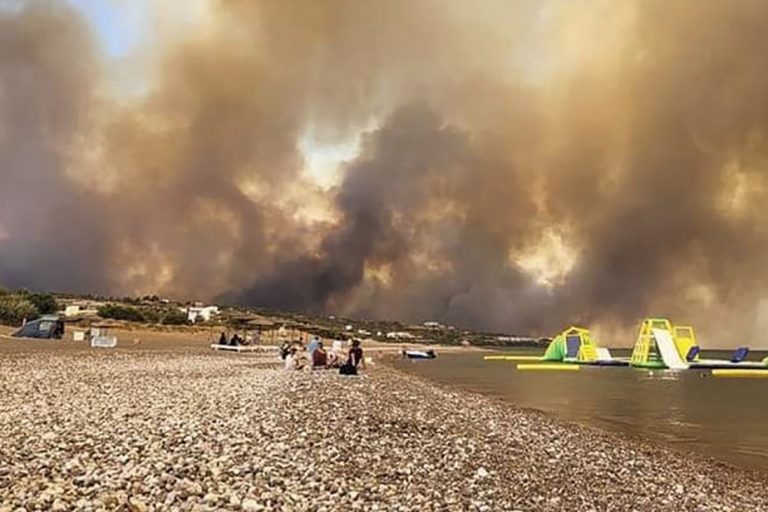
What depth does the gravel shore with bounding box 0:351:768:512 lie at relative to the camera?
10961 millimetres

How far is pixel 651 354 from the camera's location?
107375 millimetres

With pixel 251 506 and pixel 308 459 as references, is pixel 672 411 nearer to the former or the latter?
pixel 308 459

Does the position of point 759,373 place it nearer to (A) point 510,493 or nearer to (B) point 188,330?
(B) point 188,330

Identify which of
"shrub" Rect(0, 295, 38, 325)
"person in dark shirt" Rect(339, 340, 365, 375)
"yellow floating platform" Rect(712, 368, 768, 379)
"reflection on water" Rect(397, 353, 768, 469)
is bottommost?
"reflection on water" Rect(397, 353, 768, 469)

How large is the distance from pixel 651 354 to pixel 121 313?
94.2 metres

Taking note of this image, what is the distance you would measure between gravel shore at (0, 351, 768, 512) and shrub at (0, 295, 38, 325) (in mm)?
79689

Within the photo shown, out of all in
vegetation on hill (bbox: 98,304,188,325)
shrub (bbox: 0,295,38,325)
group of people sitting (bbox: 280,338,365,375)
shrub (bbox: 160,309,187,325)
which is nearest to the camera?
group of people sitting (bbox: 280,338,365,375)

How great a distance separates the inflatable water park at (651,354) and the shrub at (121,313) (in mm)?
71479

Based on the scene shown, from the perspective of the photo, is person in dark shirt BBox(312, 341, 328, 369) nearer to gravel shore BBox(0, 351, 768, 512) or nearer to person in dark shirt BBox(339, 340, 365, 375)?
person in dark shirt BBox(339, 340, 365, 375)

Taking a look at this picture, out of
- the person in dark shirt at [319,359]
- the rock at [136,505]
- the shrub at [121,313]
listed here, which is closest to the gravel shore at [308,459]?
the rock at [136,505]

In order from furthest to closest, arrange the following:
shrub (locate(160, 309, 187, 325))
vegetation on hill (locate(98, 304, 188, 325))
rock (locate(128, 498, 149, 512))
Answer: shrub (locate(160, 309, 187, 325)) → vegetation on hill (locate(98, 304, 188, 325)) → rock (locate(128, 498, 149, 512))

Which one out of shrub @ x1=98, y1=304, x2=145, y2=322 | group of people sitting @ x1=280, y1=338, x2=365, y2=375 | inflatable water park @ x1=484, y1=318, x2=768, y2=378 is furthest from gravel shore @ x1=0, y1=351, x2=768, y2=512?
shrub @ x1=98, y1=304, x2=145, y2=322


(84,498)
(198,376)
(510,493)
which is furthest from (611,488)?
(198,376)

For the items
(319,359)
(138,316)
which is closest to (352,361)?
(319,359)
